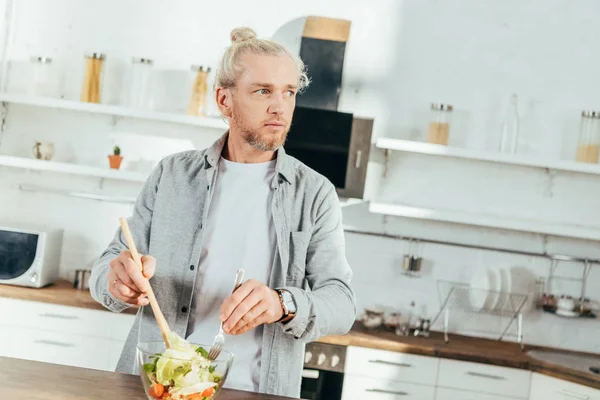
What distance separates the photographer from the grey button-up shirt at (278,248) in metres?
2.06

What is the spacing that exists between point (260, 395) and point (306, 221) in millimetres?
543

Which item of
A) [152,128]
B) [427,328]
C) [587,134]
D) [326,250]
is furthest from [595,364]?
[152,128]

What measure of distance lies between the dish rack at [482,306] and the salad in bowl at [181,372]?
2.71 m

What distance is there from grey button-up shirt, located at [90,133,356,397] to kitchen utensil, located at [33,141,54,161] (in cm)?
225

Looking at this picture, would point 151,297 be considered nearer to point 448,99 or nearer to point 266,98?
point 266,98

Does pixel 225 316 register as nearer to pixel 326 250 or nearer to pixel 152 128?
pixel 326 250

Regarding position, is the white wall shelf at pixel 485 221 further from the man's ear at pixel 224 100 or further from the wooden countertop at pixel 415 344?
the man's ear at pixel 224 100

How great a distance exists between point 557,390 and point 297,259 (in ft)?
6.66

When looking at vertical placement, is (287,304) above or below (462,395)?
above

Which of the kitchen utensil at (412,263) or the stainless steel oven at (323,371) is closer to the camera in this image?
the stainless steel oven at (323,371)

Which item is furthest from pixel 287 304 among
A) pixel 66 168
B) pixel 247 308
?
pixel 66 168

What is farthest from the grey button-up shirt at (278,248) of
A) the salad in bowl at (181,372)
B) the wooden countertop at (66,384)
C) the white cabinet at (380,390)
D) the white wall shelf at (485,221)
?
the white wall shelf at (485,221)

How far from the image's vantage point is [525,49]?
173 inches

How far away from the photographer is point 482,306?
13.8ft
